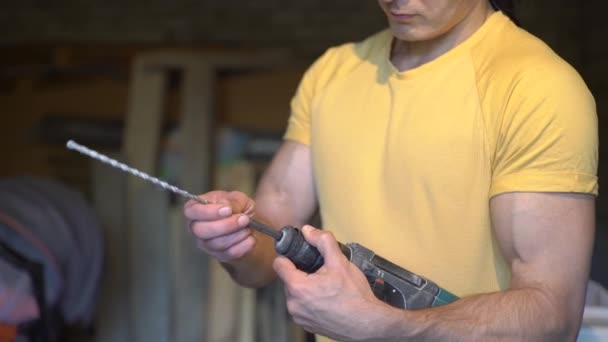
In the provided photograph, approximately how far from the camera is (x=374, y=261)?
1247 millimetres

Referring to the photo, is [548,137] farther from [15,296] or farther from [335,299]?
[15,296]

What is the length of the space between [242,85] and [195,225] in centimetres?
208

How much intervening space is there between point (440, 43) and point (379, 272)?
422 mm

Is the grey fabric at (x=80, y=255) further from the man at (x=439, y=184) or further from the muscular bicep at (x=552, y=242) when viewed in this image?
the muscular bicep at (x=552, y=242)

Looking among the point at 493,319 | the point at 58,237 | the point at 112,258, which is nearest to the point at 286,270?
the point at 493,319

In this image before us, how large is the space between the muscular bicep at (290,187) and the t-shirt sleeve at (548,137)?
412 millimetres

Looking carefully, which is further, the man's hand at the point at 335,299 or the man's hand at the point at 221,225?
the man's hand at the point at 221,225

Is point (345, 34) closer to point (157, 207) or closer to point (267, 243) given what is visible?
point (157, 207)

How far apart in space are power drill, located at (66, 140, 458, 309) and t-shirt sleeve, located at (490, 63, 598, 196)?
0.17m

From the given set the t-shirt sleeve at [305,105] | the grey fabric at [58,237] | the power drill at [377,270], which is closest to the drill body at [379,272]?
the power drill at [377,270]

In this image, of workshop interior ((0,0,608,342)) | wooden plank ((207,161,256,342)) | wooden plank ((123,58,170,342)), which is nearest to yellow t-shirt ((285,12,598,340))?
workshop interior ((0,0,608,342))

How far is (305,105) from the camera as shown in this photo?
1.62m

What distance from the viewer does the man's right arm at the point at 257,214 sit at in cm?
129

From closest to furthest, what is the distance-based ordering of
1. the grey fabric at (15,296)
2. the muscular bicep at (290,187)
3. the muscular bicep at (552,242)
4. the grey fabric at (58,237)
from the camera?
1. the muscular bicep at (552,242)
2. the muscular bicep at (290,187)
3. the grey fabric at (15,296)
4. the grey fabric at (58,237)
